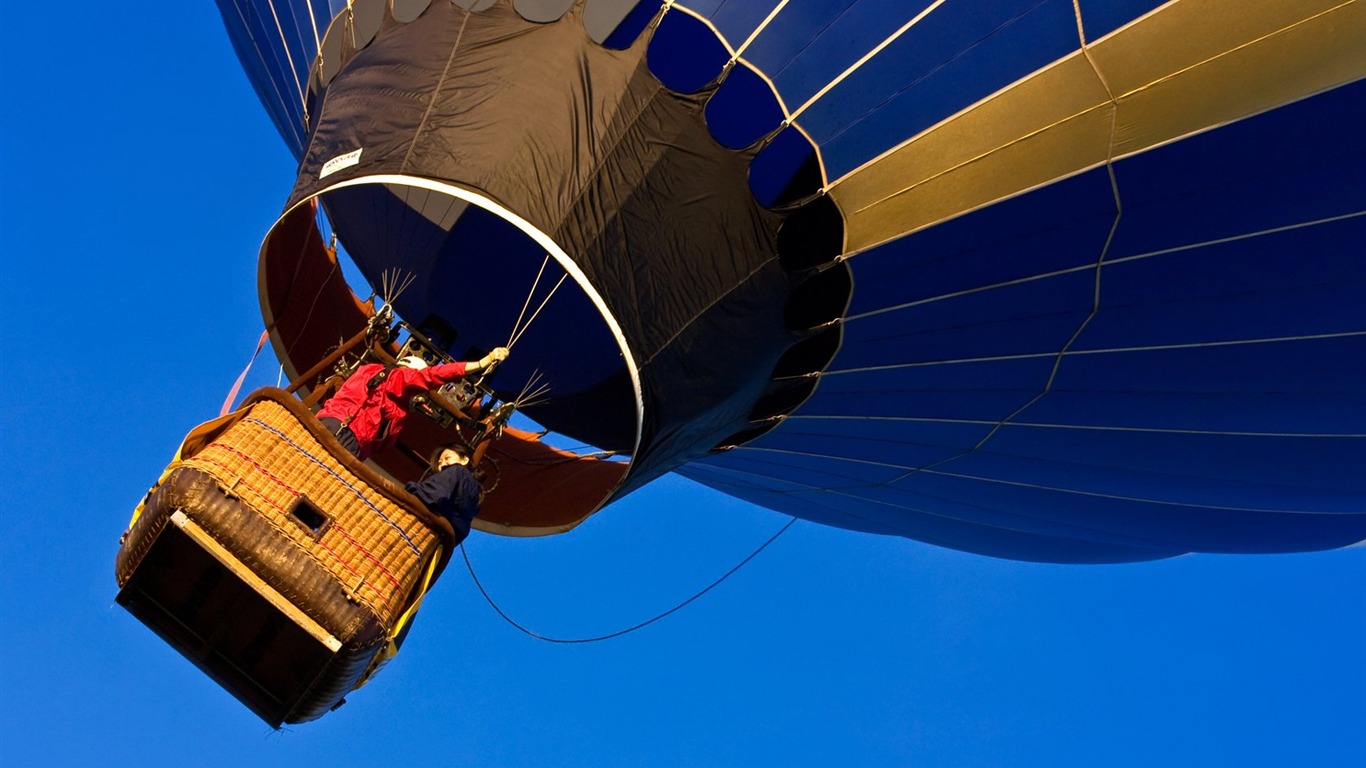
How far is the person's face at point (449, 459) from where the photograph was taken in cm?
550

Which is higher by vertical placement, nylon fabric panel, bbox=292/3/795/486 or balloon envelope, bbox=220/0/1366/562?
balloon envelope, bbox=220/0/1366/562

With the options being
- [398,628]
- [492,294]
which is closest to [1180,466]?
[492,294]

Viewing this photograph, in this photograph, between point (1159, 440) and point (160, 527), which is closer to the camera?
point (160, 527)

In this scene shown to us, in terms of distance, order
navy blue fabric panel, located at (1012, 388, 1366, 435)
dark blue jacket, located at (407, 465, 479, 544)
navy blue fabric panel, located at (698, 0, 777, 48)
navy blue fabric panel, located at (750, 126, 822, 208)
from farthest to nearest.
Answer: navy blue fabric panel, located at (1012, 388, 1366, 435), navy blue fabric panel, located at (750, 126, 822, 208), navy blue fabric panel, located at (698, 0, 777, 48), dark blue jacket, located at (407, 465, 479, 544)

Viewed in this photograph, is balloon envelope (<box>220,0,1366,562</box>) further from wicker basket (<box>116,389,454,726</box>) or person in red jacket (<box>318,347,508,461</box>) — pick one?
wicker basket (<box>116,389,454,726</box>)

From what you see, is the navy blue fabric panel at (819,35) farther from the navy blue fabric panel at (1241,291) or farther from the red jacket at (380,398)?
the red jacket at (380,398)

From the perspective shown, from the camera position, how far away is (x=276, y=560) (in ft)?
15.5

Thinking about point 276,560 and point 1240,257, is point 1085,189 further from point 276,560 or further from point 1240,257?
point 276,560

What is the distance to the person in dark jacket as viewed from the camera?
17.3 feet

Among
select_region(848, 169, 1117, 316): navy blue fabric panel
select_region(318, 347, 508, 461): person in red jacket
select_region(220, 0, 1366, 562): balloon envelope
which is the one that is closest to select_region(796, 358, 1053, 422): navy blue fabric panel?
select_region(220, 0, 1366, 562): balloon envelope

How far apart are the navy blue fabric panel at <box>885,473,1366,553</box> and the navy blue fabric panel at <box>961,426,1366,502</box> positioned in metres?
0.16

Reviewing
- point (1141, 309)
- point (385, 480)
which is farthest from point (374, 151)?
point (1141, 309)

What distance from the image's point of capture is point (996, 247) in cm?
609

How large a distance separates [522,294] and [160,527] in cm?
340
